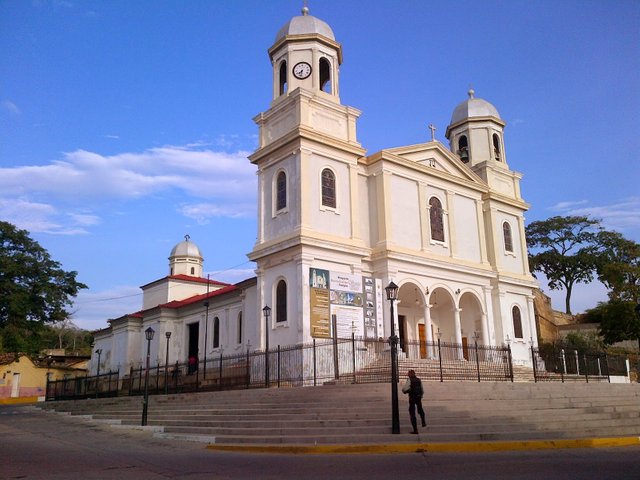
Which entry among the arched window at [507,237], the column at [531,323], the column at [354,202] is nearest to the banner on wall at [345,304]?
the column at [354,202]

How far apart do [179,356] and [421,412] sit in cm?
3145

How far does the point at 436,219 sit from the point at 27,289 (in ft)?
93.3

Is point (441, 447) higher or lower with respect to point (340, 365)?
lower

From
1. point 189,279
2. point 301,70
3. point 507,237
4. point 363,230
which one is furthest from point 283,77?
point 189,279

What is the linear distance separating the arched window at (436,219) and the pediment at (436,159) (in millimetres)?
1715

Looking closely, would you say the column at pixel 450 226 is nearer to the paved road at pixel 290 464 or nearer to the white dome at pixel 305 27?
the white dome at pixel 305 27

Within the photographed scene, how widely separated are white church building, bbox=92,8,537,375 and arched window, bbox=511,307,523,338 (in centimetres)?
8

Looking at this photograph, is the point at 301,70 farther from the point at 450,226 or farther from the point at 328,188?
the point at 450,226

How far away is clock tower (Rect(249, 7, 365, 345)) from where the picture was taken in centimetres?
2795

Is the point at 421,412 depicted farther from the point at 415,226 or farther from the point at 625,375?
the point at 625,375

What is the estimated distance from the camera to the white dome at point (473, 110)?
1580 inches

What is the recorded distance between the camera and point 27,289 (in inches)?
1683

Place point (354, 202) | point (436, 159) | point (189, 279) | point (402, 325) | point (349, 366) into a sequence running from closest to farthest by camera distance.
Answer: point (349, 366), point (354, 202), point (402, 325), point (436, 159), point (189, 279)

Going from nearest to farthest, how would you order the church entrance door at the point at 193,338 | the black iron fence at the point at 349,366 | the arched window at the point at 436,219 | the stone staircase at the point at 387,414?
the stone staircase at the point at 387,414 < the black iron fence at the point at 349,366 < the arched window at the point at 436,219 < the church entrance door at the point at 193,338
